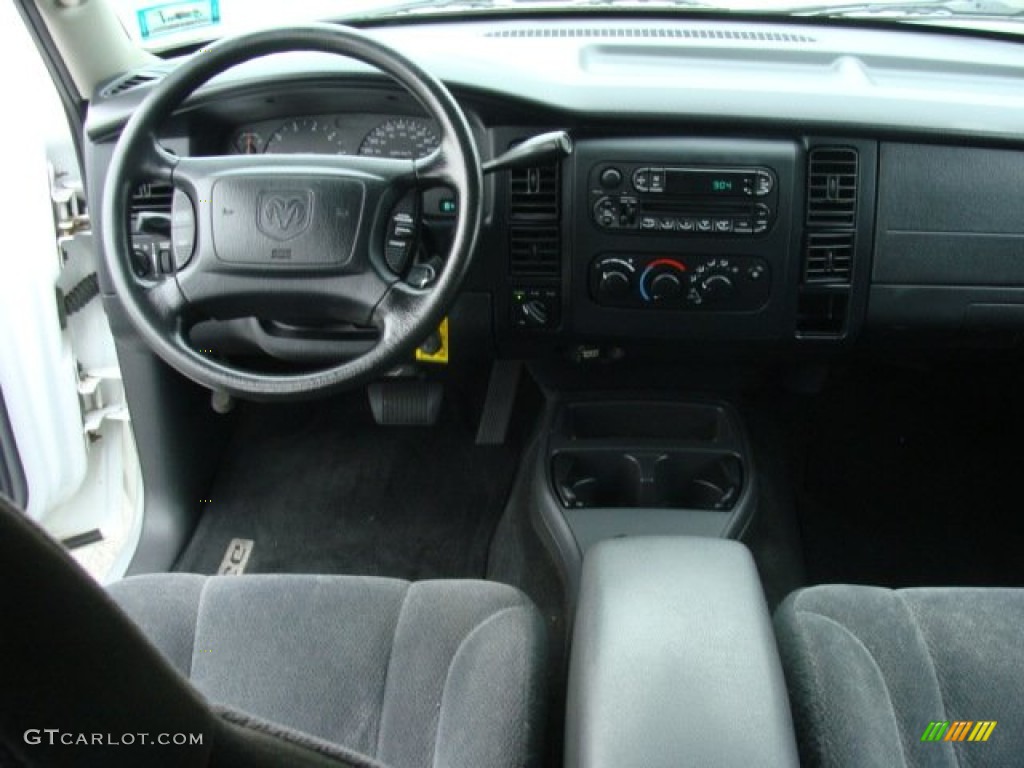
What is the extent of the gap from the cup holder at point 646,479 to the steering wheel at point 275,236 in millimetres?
663

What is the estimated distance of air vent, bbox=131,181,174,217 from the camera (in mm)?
1634

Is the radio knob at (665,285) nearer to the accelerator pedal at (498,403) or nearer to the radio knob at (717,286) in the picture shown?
the radio knob at (717,286)

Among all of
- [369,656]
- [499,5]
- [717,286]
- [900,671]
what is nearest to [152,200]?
[499,5]

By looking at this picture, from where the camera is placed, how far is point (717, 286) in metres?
1.63

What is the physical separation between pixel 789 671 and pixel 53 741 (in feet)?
3.17

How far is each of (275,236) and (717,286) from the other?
70 centimetres

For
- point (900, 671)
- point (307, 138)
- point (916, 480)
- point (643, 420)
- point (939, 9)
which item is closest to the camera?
point (900, 671)

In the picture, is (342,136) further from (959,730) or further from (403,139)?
(959,730)

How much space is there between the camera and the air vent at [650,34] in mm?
1714

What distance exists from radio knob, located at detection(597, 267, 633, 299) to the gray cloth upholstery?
0.56 metres

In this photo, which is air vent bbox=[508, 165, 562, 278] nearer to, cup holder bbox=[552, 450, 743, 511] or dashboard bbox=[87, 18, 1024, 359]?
dashboard bbox=[87, 18, 1024, 359]

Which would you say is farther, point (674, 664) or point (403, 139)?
point (403, 139)

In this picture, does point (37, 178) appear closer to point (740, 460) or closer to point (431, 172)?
point (431, 172)

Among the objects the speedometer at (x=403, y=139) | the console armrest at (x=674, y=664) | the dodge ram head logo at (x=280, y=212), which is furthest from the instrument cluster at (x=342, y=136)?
the console armrest at (x=674, y=664)
